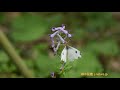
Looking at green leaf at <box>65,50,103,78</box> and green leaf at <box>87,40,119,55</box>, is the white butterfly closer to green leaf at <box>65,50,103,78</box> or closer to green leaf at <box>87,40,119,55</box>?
green leaf at <box>65,50,103,78</box>

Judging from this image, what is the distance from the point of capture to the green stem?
8.04ft

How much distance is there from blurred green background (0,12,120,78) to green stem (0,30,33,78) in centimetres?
4

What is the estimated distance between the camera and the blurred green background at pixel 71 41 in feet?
8.38

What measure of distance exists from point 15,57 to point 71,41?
32 cm

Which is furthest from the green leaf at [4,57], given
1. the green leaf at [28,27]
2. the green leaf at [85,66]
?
the green leaf at [85,66]

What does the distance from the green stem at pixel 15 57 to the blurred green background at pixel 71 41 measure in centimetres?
4

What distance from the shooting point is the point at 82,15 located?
313 cm

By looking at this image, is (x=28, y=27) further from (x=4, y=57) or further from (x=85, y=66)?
(x=85, y=66)

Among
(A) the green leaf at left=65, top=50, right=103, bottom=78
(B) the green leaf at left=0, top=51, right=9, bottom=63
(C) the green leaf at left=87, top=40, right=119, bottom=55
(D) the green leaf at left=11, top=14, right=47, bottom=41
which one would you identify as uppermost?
(D) the green leaf at left=11, top=14, right=47, bottom=41

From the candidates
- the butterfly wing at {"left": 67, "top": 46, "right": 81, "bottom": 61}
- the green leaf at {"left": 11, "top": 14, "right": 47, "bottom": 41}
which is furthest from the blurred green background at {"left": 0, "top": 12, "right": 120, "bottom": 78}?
the butterfly wing at {"left": 67, "top": 46, "right": 81, "bottom": 61}

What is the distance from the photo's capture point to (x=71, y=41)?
2602 mm

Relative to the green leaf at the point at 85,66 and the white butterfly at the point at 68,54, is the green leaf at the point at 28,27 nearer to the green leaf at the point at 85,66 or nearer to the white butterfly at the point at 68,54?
the green leaf at the point at 85,66
